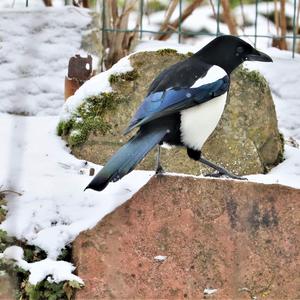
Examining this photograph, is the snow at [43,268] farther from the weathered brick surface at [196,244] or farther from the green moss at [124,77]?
the green moss at [124,77]

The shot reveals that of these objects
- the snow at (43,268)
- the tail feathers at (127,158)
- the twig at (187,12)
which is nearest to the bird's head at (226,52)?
the tail feathers at (127,158)

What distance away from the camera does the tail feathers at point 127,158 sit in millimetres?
4047

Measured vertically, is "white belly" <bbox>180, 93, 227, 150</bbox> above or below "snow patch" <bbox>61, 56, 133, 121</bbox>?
above

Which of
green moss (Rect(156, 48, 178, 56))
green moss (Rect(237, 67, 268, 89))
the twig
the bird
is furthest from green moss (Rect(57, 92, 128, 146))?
the twig

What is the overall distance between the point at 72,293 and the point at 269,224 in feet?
2.83

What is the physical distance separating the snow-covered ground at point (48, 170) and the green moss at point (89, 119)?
8 cm

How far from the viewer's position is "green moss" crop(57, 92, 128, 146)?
5191 millimetres

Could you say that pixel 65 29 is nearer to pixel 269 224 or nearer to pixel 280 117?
pixel 280 117

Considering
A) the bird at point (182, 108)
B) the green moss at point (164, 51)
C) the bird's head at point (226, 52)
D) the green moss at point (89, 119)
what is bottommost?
the green moss at point (89, 119)

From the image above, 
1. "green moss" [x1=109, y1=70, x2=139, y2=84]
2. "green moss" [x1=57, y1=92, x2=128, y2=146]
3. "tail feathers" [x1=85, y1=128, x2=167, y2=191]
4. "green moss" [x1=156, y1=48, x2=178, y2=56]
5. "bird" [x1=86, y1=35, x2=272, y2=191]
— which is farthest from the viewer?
"green moss" [x1=156, y1=48, x2=178, y2=56]

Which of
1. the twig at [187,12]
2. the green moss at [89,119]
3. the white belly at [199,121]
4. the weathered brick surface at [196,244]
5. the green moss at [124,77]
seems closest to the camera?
the weathered brick surface at [196,244]

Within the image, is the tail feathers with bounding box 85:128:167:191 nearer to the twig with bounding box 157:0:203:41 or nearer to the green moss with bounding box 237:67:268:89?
the green moss with bounding box 237:67:268:89

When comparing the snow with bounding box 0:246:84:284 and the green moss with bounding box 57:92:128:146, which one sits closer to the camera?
the snow with bounding box 0:246:84:284

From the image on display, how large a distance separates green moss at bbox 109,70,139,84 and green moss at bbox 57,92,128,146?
0.07 m
